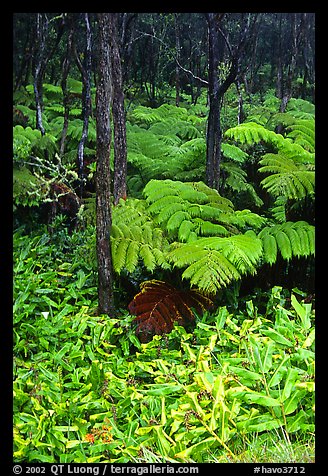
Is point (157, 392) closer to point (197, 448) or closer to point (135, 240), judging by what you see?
point (197, 448)

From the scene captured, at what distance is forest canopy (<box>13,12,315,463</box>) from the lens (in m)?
1.87

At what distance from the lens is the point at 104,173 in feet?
8.44

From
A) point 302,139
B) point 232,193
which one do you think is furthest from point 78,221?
point 302,139

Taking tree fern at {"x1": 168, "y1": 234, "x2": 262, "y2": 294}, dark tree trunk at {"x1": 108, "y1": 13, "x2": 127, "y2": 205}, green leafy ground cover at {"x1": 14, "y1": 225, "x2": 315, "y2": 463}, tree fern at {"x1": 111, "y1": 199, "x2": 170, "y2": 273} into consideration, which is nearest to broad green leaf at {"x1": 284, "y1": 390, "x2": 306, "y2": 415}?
green leafy ground cover at {"x1": 14, "y1": 225, "x2": 315, "y2": 463}

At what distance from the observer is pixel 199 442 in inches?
70.7

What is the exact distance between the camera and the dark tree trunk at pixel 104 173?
2.43 m

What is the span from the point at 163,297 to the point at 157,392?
88 centimetres

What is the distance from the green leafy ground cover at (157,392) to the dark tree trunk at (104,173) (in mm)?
180

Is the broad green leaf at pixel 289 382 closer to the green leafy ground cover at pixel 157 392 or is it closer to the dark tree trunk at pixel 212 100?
the green leafy ground cover at pixel 157 392

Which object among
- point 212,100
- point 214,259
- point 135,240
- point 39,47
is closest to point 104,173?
point 135,240

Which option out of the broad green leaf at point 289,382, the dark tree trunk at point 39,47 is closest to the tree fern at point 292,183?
the broad green leaf at point 289,382

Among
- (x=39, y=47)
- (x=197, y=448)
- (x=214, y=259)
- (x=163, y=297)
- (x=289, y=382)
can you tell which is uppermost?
(x=39, y=47)

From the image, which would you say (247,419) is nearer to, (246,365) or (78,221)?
(246,365)
